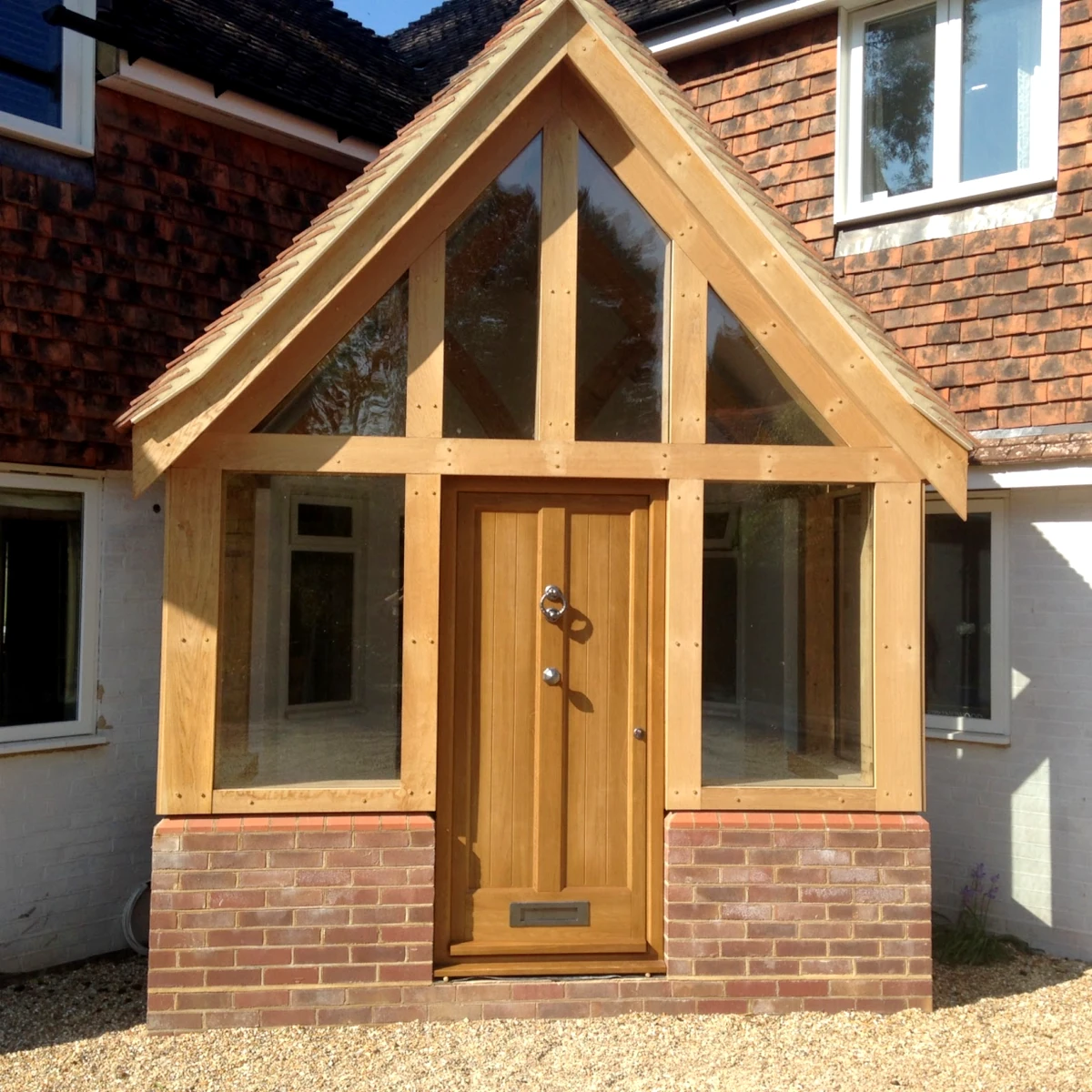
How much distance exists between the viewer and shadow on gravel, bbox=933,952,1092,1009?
20.3ft

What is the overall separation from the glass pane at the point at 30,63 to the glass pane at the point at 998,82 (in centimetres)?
560

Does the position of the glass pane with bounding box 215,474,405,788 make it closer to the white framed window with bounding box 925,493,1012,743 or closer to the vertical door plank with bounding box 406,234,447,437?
the vertical door plank with bounding box 406,234,447,437

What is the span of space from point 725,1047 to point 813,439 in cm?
287

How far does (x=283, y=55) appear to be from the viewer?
28.3ft

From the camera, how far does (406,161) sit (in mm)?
5473

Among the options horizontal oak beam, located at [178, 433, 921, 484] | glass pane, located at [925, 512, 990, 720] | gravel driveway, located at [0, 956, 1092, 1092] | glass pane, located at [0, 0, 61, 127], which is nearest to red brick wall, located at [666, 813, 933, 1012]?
gravel driveway, located at [0, 956, 1092, 1092]

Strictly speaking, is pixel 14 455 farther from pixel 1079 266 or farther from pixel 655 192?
pixel 1079 266

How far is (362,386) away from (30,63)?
126 inches

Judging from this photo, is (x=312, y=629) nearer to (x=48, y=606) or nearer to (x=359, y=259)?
(x=359, y=259)

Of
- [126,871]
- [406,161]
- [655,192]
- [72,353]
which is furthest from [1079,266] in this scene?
[126,871]

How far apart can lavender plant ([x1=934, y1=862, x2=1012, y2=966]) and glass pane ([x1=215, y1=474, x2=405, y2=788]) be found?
3519mm

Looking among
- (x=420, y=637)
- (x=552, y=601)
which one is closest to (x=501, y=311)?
(x=552, y=601)

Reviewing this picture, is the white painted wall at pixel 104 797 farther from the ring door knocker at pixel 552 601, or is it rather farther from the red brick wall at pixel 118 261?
the ring door knocker at pixel 552 601

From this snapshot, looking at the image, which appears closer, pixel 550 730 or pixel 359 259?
pixel 359 259
